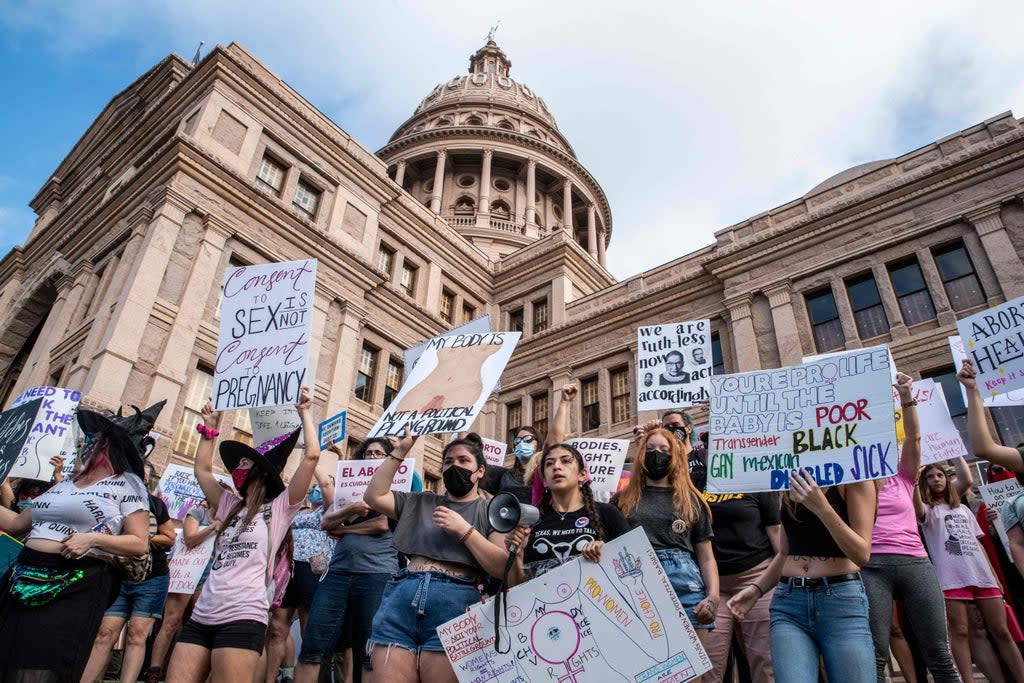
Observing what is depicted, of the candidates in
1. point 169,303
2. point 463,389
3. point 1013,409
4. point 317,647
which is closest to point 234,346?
point 463,389

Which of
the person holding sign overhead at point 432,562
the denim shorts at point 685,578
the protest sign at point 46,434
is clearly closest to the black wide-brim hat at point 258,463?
the person holding sign overhead at point 432,562

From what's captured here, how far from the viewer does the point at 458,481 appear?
13.8ft

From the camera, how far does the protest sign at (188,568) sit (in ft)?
21.5

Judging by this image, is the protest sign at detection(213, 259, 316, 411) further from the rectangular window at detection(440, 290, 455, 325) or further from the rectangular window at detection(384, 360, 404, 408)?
the rectangular window at detection(440, 290, 455, 325)

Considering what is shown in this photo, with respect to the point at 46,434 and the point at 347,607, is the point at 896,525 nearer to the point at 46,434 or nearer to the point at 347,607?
the point at 347,607

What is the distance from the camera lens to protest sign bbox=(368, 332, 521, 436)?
5.33 metres

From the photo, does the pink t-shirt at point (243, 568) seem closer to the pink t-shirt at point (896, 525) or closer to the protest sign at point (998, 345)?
the pink t-shirt at point (896, 525)

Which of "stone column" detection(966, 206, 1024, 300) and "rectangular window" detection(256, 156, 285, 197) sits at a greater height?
"rectangular window" detection(256, 156, 285, 197)

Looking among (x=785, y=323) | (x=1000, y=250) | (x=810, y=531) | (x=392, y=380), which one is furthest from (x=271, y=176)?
(x=810, y=531)

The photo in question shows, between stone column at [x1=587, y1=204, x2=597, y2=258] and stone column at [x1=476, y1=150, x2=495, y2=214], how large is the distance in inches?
293

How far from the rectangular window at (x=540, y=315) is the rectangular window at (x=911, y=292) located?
11.6m

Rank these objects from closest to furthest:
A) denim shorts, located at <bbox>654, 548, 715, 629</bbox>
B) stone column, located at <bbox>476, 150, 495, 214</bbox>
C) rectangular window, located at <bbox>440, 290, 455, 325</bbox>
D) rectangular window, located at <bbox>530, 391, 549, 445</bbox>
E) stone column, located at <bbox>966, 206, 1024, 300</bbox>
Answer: denim shorts, located at <bbox>654, 548, 715, 629</bbox>, stone column, located at <bbox>966, 206, 1024, 300</bbox>, rectangular window, located at <bbox>530, 391, 549, 445</bbox>, rectangular window, located at <bbox>440, 290, 455, 325</bbox>, stone column, located at <bbox>476, 150, 495, 214</bbox>

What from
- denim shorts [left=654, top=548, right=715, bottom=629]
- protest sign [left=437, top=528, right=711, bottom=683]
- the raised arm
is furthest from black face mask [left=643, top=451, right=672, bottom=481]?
the raised arm

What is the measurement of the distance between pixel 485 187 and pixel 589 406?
780 inches
